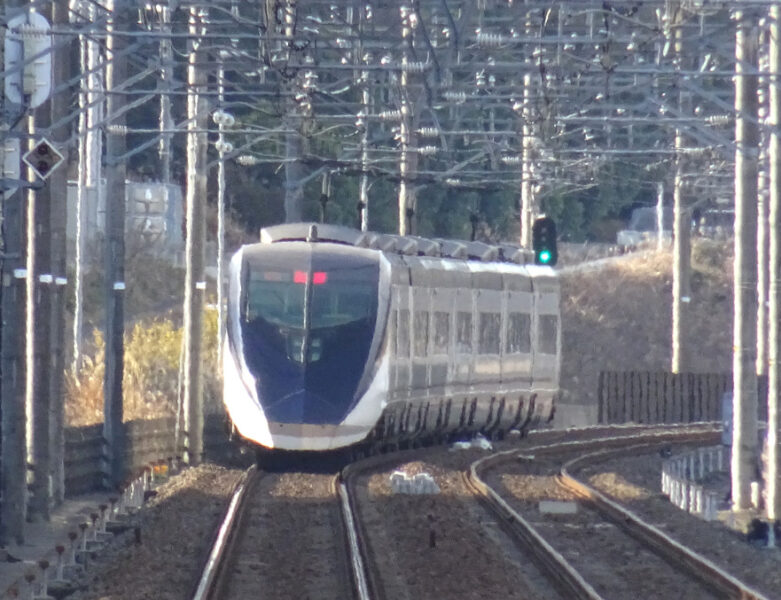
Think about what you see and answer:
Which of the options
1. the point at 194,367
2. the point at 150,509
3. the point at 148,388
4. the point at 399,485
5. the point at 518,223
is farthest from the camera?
the point at 518,223

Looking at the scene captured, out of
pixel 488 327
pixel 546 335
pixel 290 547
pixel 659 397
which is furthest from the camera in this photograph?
pixel 659 397

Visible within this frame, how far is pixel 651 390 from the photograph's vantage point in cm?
4972

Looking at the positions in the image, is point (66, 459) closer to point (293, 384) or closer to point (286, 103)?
point (293, 384)

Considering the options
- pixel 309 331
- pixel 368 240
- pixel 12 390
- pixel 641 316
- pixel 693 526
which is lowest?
pixel 693 526

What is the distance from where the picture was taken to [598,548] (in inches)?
720

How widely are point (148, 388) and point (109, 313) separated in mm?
10626

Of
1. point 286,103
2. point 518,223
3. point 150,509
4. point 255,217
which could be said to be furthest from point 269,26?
point 518,223

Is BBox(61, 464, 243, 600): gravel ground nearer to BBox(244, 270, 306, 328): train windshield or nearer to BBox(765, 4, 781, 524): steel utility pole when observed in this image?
BBox(244, 270, 306, 328): train windshield

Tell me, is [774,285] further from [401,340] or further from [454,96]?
[401,340]

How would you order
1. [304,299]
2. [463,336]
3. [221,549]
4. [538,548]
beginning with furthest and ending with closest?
[463,336]
[304,299]
[538,548]
[221,549]

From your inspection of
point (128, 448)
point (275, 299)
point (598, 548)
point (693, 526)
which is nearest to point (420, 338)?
point (275, 299)

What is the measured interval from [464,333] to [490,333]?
171cm

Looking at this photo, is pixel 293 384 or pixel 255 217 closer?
pixel 293 384

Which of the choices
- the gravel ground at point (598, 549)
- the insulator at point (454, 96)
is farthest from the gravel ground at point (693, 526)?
the insulator at point (454, 96)
